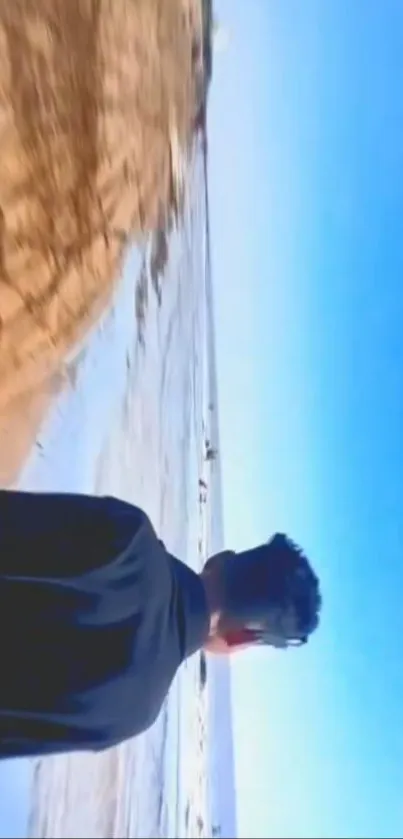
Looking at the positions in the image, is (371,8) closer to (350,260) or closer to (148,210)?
(350,260)

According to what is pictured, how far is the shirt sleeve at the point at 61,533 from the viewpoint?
632mm

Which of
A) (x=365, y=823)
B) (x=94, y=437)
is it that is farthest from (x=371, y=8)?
(x=365, y=823)

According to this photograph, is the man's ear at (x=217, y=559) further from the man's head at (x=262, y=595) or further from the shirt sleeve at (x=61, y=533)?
the shirt sleeve at (x=61, y=533)

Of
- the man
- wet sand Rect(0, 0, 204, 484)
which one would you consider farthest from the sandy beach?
the man

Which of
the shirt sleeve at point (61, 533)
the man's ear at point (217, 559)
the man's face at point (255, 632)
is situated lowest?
the man's face at point (255, 632)

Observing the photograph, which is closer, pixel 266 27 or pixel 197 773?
pixel 266 27

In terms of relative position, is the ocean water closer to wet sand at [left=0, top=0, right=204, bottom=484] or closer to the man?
wet sand at [left=0, top=0, right=204, bottom=484]

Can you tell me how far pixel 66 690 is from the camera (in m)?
0.63

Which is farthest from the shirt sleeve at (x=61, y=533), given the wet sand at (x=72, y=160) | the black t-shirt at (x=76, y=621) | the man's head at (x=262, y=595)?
the wet sand at (x=72, y=160)

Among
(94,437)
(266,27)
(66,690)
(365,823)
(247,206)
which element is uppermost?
(266,27)

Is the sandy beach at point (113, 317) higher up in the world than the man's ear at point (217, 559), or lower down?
higher up

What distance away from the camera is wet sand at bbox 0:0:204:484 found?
835mm

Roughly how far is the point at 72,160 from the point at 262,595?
387 millimetres

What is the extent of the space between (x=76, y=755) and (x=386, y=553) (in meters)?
0.38
